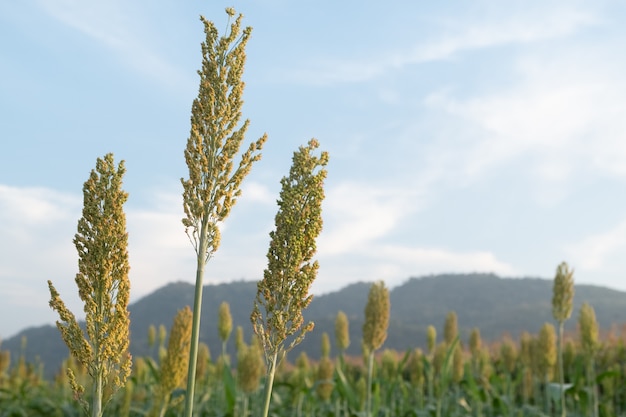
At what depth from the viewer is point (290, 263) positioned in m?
3.76

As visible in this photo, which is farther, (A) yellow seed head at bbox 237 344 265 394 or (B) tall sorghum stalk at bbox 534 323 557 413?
(B) tall sorghum stalk at bbox 534 323 557 413

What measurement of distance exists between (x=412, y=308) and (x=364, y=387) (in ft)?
189

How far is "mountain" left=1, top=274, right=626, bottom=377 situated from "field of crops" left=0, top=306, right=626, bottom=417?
24.8 metres

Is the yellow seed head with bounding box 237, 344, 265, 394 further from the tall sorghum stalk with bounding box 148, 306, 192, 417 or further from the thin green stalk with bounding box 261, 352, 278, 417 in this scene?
the thin green stalk with bounding box 261, 352, 278, 417

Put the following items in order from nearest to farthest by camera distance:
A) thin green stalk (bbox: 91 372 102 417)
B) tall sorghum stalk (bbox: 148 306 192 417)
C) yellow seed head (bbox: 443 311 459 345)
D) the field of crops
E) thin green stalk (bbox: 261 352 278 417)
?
thin green stalk (bbox: 261 352 278 417), thin green stalk (bbox: 91 372 102 417), tall sorghum stalk (bbox: 148 306 192 417), the field of crops, yellow seed head (bbox: 443 311 459 345)

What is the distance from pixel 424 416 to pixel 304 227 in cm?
715

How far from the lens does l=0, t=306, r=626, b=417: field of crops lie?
9203 millimetres

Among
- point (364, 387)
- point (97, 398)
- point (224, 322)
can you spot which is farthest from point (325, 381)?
point (97, 398)

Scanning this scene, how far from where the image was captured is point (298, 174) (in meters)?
3.83


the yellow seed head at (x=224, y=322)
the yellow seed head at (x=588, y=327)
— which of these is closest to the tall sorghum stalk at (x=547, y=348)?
the yellow seed head at (x=588, y=327)

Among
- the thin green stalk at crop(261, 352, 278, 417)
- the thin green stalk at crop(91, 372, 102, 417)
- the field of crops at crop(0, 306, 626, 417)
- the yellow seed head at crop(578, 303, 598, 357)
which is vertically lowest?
the field of crops at crop(0, 306, 626, 417)

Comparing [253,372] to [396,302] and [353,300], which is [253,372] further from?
[396,302]

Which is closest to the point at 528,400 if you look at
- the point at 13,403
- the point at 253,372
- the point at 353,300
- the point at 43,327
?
the point at 253,372

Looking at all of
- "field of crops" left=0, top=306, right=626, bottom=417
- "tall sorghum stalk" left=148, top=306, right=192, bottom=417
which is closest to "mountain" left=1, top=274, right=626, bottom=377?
"field of crops" left=0, top=306, right=626, bottom=417
